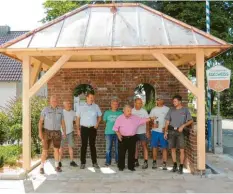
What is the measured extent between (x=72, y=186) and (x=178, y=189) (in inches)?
80.0

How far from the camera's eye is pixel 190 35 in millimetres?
8680

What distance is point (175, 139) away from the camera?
8961 millimetres

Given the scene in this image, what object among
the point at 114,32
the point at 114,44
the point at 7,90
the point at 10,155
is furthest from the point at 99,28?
the point at 7,90

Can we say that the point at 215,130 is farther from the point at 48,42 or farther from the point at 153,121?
the point at 48,42

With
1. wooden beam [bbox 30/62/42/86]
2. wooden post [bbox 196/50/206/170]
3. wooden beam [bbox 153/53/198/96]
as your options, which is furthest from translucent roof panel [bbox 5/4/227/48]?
wooden beam [bbox 30/62/42/86]

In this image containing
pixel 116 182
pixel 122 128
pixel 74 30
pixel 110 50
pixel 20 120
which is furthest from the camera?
pixel 20 120

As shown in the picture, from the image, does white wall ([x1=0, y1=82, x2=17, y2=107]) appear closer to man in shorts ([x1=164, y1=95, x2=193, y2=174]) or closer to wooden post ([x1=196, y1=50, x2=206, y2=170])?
man in shorts ([x1=164, y1=95, x2=193, y2=174])

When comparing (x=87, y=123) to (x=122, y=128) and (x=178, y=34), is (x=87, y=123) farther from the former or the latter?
(x=178, y=34)

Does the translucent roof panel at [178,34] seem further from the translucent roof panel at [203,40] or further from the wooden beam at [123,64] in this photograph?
the wooden beam at [123,64]

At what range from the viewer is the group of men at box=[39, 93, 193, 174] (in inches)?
349

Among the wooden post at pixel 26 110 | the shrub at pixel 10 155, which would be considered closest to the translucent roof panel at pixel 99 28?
the wooden post at pixel 26 110

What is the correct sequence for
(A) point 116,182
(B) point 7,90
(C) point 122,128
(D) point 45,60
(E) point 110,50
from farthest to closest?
(B) point 7,90 < (D) point 45,60 < (C) point 122,128 < (E) point 110,50 < (A) point 116,182

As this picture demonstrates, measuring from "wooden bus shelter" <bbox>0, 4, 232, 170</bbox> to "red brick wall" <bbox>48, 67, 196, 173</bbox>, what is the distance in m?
1.89

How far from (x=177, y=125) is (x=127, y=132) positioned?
117cm
